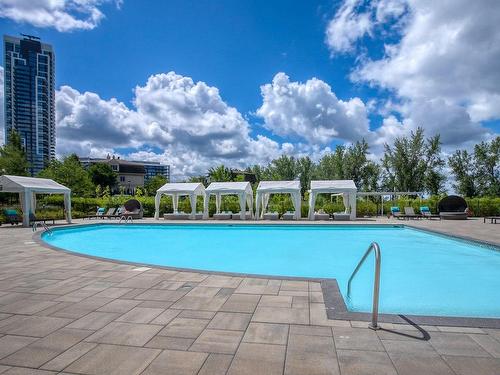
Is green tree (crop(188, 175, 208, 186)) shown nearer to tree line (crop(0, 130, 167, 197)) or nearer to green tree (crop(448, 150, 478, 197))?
tree line (crop(0, 130, 167, 197))

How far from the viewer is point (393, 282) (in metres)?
6.27

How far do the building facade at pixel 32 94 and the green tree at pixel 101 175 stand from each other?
47.4 ft

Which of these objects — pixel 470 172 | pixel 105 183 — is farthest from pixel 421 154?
pixel 105 183

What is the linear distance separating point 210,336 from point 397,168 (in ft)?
124

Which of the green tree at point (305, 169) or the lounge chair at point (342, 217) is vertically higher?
the green tree at point (305, 169)

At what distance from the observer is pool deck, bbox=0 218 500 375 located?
2.31 meters

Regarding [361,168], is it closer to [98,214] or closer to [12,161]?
[98,214]

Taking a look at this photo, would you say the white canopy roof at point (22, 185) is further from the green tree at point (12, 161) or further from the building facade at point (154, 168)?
the building facade at point (154, 168)

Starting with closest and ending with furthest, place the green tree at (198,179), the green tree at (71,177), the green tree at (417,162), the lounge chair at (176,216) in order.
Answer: the lounge chair at (176,216) → the green tree at (71,177) → the green tree at (417,162) → the green tree at (198,179)

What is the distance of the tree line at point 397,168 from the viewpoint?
30.1 meters

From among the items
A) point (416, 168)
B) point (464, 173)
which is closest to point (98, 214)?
point (416, 168)

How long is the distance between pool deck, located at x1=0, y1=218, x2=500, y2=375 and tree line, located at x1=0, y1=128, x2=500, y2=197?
25192mm

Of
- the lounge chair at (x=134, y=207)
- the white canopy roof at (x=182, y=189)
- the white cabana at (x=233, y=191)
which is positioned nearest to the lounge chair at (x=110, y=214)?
the lounge chair at (x=134, y=207)

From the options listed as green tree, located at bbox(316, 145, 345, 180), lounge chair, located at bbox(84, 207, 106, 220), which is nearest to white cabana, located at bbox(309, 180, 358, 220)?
lounge chair, located at bbox(84, 207, 106, 220)
